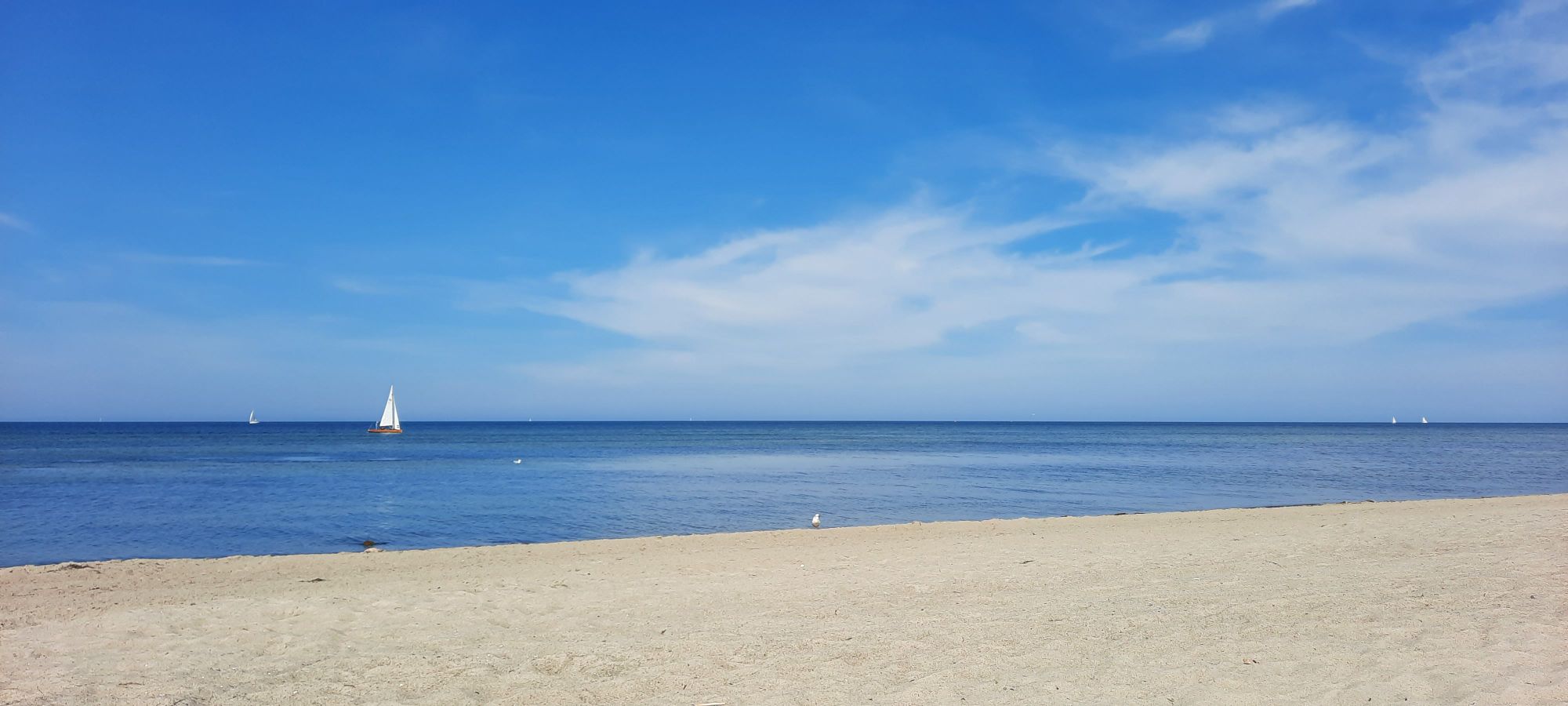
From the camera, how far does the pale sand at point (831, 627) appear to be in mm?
6082

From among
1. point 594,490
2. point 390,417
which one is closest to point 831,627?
point 594,490

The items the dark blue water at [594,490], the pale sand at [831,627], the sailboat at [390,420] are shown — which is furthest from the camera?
the sailboat at [390,420]

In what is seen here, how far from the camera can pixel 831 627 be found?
7.97 metres

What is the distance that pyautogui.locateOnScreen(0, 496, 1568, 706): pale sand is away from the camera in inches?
239

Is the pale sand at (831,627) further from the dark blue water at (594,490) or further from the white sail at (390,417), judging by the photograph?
the white sail at (390,417)

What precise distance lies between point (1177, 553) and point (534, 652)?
357 inches

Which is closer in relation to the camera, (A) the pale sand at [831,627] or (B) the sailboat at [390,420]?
(A) the pale sand at [831,627]

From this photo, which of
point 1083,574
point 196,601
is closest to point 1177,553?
point 1083,574

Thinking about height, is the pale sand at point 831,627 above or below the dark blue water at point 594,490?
above

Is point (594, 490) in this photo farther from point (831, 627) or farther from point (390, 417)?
point (390, 417)

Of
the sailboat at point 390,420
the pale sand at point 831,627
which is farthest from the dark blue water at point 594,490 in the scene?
the sailboat at point 390,420

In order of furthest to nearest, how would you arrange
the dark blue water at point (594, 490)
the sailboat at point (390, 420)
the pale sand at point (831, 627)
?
the sailboat at point (390, 420) < the dark blue water at point (594, 490) < the pale sand at point (831, 627)

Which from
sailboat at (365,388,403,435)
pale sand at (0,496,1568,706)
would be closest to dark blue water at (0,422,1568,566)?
pale sand at (0,496,1568,706)

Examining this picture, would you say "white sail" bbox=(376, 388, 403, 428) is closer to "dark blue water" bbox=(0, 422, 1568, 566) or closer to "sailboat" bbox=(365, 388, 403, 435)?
"sailboat" bbox=(365, 388, 403, 435)
